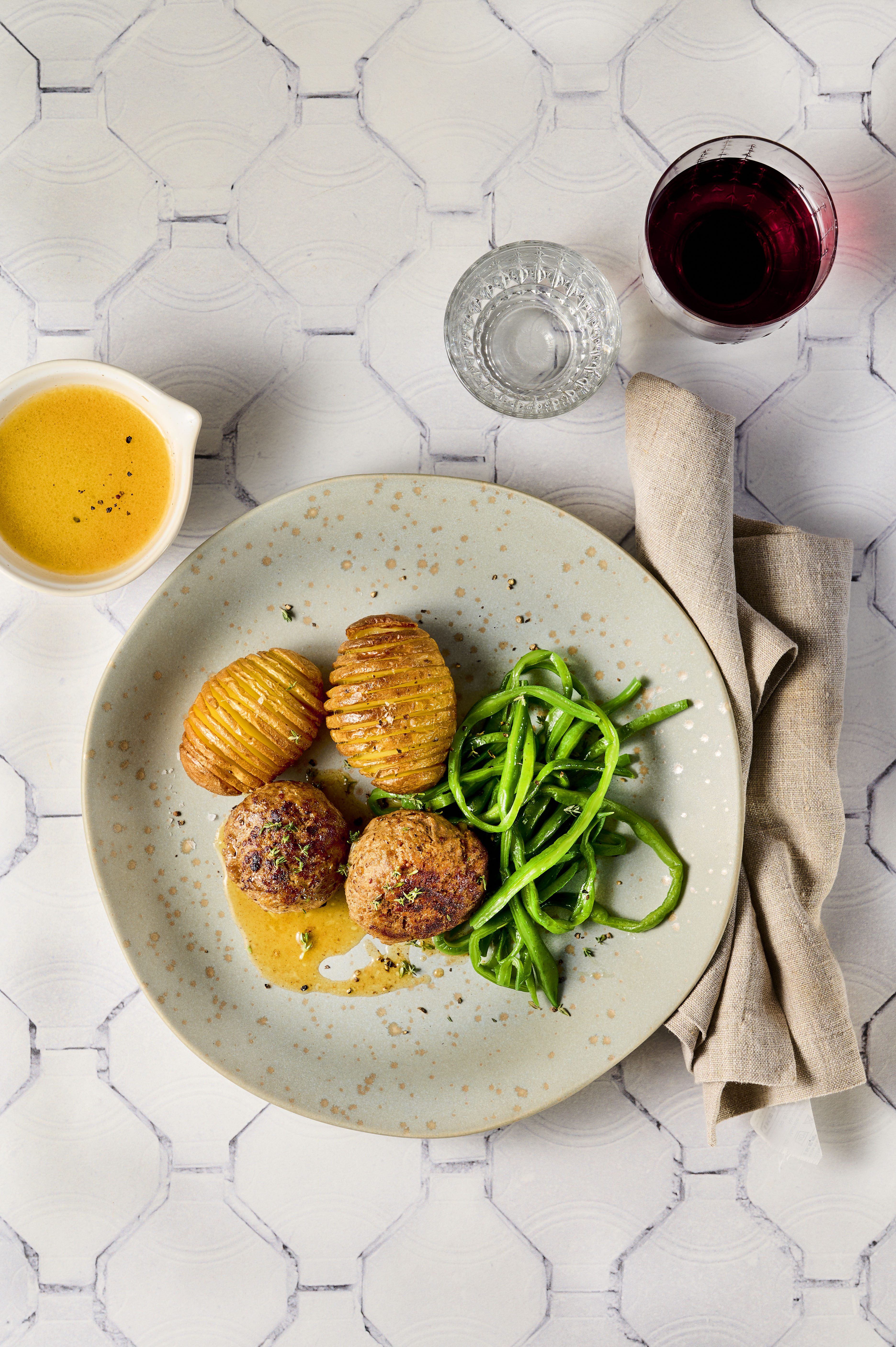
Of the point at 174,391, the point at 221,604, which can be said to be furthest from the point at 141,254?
the point at 221,604

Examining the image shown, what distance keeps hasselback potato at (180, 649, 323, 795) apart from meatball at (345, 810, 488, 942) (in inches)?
9.0

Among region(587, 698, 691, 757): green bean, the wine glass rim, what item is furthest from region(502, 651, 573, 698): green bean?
the wine glass rim

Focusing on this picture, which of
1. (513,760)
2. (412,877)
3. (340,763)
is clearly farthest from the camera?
(340,763)

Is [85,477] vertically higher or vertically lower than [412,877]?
higher

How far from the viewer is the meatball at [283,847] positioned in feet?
5.05

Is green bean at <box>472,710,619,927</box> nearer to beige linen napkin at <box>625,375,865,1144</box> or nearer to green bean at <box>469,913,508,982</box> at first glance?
green bean at <box>469,913,508,982</box>

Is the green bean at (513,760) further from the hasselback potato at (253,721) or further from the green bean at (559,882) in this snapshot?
the hasselback potato at (253,721)

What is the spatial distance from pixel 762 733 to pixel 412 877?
0.75m

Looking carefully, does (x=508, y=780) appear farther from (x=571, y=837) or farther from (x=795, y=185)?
(x=795, y=185)

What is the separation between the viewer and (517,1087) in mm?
1646

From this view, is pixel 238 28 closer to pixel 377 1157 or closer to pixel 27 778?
pixel 27 778

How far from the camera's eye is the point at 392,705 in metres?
1.52

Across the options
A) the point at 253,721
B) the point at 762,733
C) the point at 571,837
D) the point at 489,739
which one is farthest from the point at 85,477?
the point at 762,733

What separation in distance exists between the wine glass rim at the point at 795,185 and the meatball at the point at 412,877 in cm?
106
